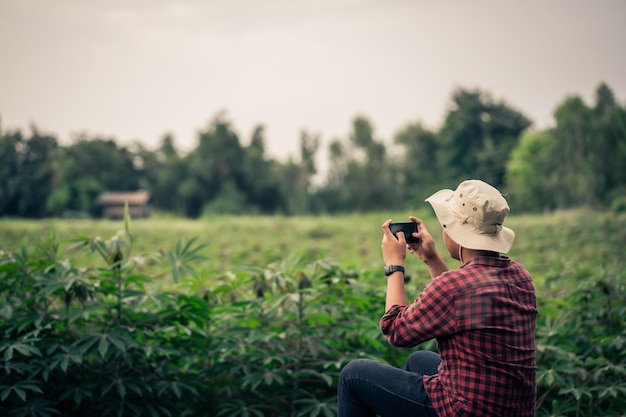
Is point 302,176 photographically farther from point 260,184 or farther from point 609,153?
point 609,153

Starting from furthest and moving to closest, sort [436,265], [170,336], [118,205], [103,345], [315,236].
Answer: [118,205], [315,236], [170,336], [103,345], [436,265]

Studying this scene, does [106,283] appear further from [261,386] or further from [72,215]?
[72,215]

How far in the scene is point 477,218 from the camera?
4.77 ft

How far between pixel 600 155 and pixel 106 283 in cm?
1251

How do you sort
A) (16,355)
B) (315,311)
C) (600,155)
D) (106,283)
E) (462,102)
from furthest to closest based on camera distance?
(462,102) → (600,155) → (315,311) → (106,283) → (16,355)

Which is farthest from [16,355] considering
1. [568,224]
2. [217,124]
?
[217,124]

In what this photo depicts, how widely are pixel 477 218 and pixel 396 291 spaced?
0.99 feet

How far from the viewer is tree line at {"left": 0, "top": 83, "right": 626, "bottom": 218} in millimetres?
14680

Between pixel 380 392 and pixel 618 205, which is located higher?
pixel 380 392

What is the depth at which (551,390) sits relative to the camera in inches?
101

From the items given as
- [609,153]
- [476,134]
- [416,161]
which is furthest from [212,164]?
[609,153]

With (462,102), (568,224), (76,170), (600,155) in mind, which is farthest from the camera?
(462,102)

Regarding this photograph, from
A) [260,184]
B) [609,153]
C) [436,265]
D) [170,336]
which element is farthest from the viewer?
[260,184]

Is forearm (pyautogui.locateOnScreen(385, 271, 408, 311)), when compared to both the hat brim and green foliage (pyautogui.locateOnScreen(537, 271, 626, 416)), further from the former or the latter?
green foliage (pyautogui.locateOnScreen(537, 271, 626, 416))
